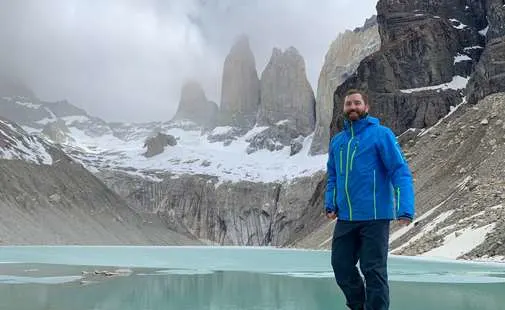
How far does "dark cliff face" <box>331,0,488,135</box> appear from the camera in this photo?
98.9m

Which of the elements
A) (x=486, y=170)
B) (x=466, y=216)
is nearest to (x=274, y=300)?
(x=466, y=216)

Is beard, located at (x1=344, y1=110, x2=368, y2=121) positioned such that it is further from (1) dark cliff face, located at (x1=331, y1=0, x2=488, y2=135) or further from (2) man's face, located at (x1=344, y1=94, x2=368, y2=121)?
(1) dark cliff face, located at (x1=331, y1=0, x2=488, y2=135)

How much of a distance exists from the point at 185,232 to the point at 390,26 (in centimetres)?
9083

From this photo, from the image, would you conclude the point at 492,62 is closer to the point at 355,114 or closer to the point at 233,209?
the point at 355,114

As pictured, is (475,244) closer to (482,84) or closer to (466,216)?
(466,216)

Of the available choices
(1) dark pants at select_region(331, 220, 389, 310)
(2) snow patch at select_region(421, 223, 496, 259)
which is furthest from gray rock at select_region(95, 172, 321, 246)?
(1) dark pants at select_region(331, 220, 389, 310)

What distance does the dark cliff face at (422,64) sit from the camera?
98.9 meters

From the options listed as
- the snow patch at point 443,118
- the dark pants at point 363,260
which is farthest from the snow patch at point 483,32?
the dark pants at point 363,260

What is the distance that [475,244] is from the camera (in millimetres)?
36031

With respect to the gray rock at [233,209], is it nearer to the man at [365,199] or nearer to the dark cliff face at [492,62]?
the dark cliff face at [492,62]

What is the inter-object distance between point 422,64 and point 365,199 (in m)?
102

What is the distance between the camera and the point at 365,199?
6.71m

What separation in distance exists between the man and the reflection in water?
4.70m

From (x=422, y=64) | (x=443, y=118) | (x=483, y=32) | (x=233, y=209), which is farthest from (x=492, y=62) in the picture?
(x=233, y=209)
